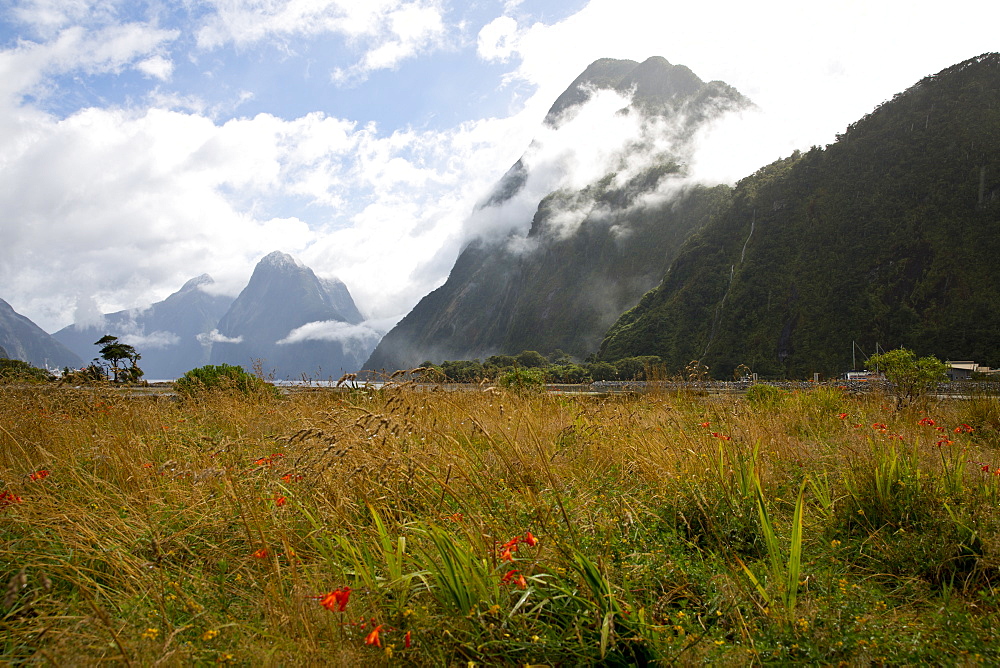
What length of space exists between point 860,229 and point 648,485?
90.6 meters

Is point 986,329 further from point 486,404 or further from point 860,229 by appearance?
point 486,404

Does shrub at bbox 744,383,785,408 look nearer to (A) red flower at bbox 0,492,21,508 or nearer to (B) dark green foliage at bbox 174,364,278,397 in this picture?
(B) dark green foliage at bbox 174,364,278,397

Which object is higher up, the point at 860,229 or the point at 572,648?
the point at 860,229

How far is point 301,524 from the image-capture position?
3.34m

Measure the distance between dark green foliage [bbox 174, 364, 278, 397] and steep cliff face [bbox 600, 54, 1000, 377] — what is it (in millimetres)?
70386

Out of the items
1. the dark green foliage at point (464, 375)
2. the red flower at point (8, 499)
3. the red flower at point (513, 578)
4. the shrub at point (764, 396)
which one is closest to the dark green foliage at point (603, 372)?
the shrub at point (764, 396)

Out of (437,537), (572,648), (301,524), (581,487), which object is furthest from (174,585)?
(581,487)

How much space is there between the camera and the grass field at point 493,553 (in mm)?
2100

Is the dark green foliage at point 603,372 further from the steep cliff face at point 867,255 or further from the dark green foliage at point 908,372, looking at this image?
the dark green foliage at point 908,372

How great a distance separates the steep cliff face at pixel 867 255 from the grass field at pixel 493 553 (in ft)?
233

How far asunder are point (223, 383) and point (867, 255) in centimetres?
8624

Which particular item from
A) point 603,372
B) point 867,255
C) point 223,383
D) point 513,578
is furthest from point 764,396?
point 867,255

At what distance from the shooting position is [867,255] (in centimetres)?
7406

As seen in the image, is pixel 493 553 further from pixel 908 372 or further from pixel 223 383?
pixel 908 372
